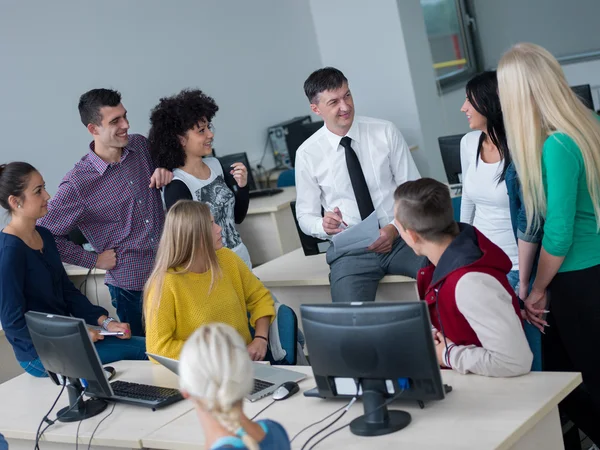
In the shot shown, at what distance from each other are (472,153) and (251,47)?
4.52 m

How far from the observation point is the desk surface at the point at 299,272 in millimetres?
3891

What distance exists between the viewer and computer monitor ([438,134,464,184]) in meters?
4.62

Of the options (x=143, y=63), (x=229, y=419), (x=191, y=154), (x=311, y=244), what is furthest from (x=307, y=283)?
(x=143, y=63)

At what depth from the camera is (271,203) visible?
5.56 m

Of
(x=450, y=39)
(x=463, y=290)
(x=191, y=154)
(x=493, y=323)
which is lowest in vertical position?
(x=493, y=323)

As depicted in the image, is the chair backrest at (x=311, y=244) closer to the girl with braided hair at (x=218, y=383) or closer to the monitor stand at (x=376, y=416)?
the monitor stand at (x=376, y=416)

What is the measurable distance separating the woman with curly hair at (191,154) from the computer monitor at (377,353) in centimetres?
153

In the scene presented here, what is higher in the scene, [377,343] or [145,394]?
[377,343]

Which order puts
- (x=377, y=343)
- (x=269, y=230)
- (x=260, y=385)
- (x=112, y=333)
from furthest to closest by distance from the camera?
1. (x=269, y=230)
2. (x=112, y=333)
3. (x=260, y=385)
4. (x=377, y=343)

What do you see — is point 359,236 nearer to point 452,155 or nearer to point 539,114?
point 539,114

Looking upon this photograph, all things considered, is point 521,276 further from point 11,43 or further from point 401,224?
point 11,43

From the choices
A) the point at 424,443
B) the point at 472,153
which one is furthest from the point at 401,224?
the point at 472,153

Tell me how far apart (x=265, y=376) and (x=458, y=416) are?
0.82 meters

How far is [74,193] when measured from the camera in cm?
379
